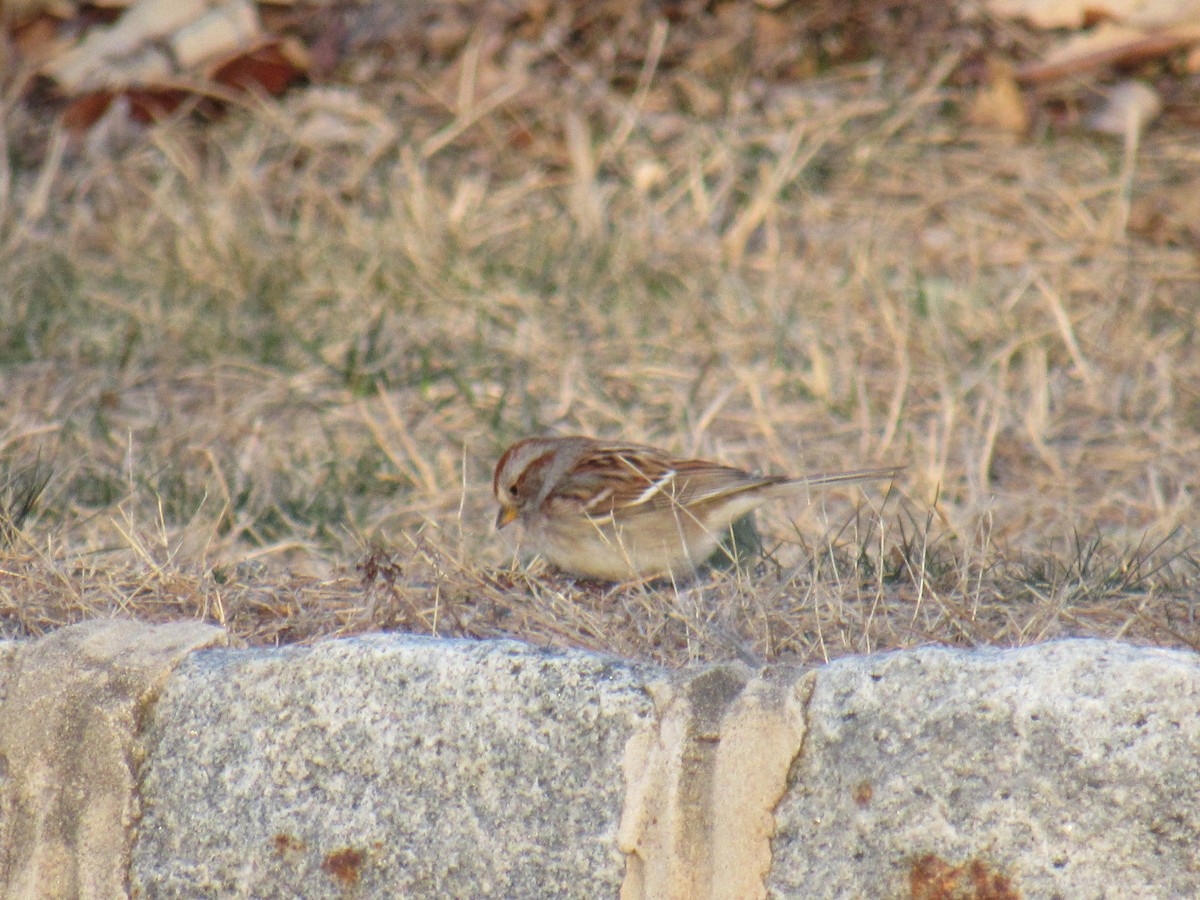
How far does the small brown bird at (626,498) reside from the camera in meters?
3.16

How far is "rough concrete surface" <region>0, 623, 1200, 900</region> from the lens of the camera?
69.5 inches

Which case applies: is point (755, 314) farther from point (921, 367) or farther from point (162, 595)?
point (162, 595)

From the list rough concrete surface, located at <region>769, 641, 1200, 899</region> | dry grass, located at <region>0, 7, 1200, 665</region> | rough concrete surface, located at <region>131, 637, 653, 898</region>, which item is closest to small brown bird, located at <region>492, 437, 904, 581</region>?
dry grass, located at <region>0, 7, 1200, 665</region>

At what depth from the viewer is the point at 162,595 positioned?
8.68 ft

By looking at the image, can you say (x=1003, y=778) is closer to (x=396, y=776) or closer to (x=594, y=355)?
(x=396, y=776)

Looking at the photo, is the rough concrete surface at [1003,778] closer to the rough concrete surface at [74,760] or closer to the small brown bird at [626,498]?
the rough concrete surface at [74,760]

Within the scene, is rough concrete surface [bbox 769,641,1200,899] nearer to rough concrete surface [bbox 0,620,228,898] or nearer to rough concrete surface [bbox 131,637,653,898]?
rough concrete surface [bbox 131,637,653,898]

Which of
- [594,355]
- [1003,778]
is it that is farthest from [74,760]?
[594,355]

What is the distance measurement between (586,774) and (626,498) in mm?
1535

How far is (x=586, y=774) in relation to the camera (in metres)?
1.95

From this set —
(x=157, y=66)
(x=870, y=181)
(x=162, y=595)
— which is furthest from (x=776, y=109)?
(x=162, y=595)

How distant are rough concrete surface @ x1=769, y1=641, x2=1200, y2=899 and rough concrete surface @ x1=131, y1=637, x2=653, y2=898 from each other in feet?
0.84

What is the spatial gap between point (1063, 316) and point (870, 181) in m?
1.36

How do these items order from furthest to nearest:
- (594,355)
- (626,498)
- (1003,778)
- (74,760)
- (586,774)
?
(594,355) → (626,498) → (74,760) → (586,774) → (1003,778)
